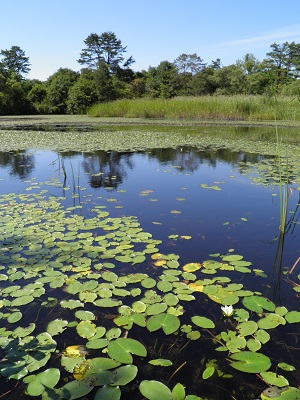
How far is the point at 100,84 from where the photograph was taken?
883 inches

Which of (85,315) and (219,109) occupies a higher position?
(219,109)

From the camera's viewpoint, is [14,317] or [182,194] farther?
[182,194]

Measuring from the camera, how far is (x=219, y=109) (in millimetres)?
13359

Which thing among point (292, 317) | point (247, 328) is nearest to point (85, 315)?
point (247, 328)

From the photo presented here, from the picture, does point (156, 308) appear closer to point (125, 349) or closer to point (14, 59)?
point (125, 349)

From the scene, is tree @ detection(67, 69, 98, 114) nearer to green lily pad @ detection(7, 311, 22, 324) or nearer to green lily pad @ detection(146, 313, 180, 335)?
green lily pad @ detection(7, 311, 22, 324)

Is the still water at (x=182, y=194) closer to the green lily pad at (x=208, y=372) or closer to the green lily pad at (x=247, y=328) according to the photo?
the green lily pad at (x=247, y=328)

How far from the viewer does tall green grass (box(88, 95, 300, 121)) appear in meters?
12.6

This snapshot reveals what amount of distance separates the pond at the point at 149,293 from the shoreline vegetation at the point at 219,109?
9949 millimetres

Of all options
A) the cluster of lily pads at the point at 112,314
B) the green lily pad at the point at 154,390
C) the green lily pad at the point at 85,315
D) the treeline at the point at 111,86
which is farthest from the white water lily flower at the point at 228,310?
the treeline at the point at 111,86

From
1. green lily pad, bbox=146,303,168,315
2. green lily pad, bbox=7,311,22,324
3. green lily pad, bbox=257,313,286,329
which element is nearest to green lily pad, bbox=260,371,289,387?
green lily pad, bbox=257,313,286,329

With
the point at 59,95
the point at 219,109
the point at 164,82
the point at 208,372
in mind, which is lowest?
the point at 208,372

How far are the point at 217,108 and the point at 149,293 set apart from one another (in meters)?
12.8

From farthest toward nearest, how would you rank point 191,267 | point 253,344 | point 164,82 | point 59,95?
point 164,82 → point 59,95 → point 191,267 → point 253,344
